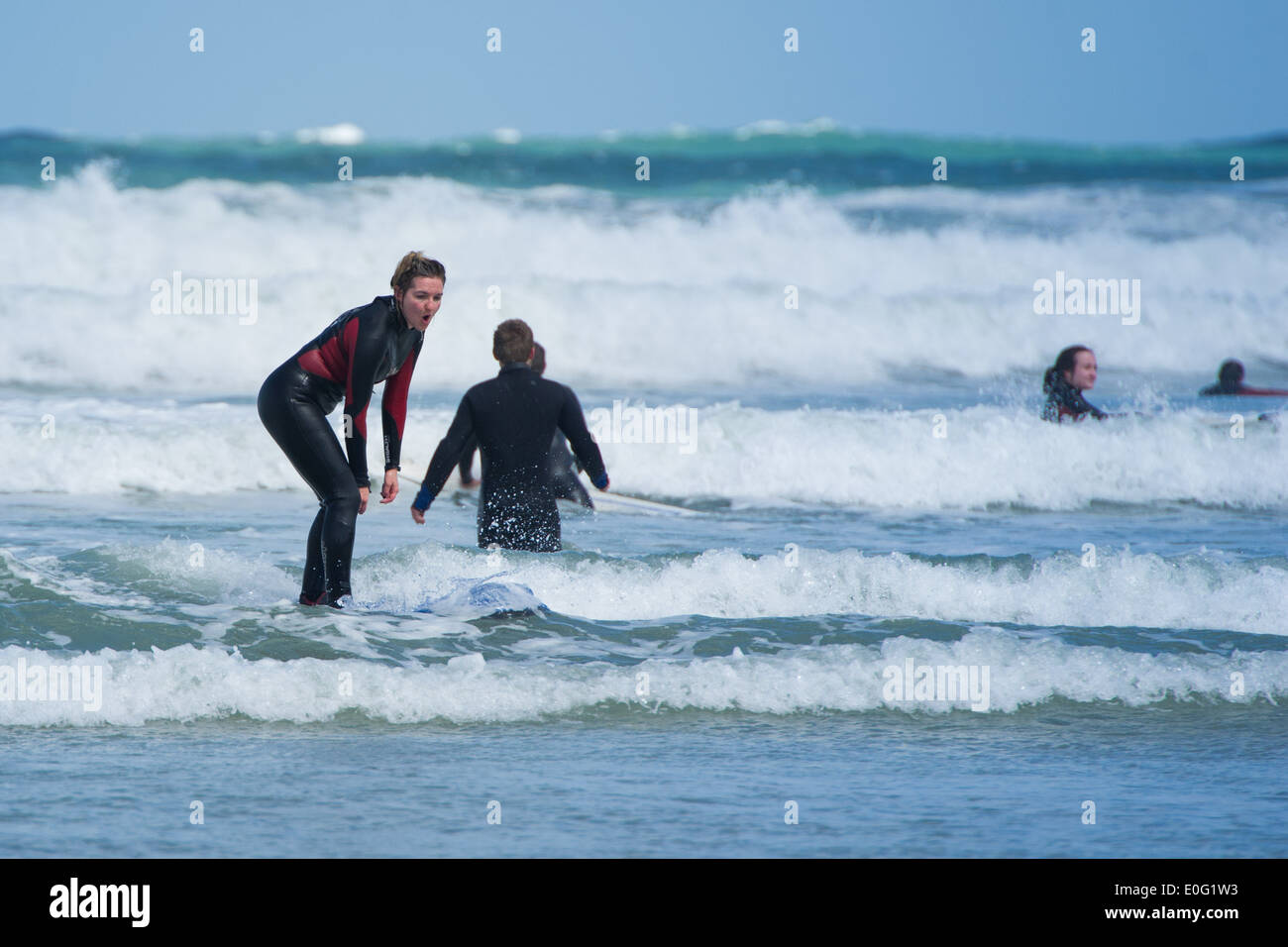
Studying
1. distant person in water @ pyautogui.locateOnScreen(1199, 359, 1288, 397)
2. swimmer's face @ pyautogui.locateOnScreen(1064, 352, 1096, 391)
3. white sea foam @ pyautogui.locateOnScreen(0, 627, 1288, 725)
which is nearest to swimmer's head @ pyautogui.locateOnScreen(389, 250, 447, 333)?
white sea foam @ pyautogui.locateOnScreen(0, 627, 1288, 725)

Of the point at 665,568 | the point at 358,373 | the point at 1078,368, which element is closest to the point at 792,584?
the point at 665,568

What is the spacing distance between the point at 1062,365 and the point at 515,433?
5.45 m

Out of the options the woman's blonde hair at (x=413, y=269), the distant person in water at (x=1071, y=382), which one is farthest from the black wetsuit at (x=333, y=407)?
the distant person in water at (x=1071, y=382)

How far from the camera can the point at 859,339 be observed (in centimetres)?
2008

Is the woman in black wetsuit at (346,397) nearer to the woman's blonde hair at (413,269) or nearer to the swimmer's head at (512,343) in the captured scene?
the woman's blonde hair at (413,269)

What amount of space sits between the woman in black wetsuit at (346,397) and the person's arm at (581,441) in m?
1.01

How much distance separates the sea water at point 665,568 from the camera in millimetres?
4707

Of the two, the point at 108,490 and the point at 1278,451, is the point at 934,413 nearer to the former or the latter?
the point at 1278,451

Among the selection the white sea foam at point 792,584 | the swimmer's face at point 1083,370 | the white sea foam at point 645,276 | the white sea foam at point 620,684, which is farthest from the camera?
the white sea foam at point 645,276

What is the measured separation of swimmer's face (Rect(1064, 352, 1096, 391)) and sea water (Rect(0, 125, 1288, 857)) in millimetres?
1002

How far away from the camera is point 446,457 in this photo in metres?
7.20

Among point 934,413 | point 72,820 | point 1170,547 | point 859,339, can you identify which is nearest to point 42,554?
point 72,820

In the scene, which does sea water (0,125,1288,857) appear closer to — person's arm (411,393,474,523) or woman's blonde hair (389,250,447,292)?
person's arm (411,393,474,523)

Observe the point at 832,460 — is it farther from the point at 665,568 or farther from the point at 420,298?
the point at 420,298
